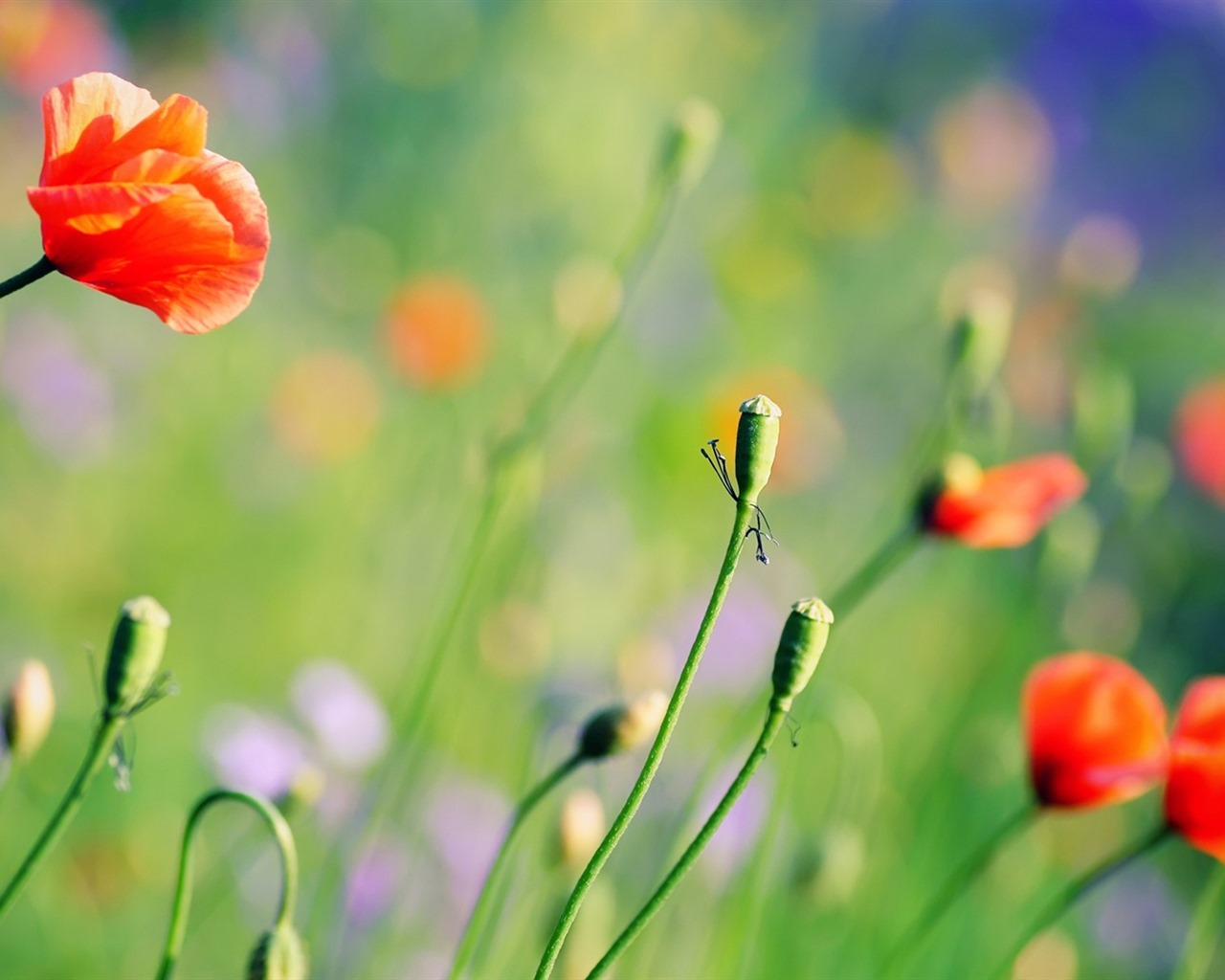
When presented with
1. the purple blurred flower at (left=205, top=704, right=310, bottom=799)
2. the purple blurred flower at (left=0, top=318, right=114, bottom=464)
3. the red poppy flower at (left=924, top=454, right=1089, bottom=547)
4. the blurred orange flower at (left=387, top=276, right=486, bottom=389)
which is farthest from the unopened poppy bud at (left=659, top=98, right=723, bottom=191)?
the purple blurred flower at (left=0, top=318, right=114, bottom=464)

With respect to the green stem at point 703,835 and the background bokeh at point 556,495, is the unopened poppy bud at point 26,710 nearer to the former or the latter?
the background bokeh at point 556,495

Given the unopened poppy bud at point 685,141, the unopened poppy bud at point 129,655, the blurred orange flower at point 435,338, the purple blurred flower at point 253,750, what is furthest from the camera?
the blurred orange flower at point 435,338

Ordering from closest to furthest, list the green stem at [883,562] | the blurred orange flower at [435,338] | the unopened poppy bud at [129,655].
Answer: the unopened poppy bud at [129,655] < the green stem at [883,562] < the blurred orange flower at [435,338]

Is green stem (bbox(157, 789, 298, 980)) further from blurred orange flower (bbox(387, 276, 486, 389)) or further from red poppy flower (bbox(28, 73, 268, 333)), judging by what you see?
blurred orange flower (bbox(387, 276, 486, 389))

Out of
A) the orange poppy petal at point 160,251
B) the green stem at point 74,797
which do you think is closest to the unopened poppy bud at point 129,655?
the green stem at point 74,797

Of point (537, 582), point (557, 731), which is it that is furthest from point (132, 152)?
point (537, 582)
